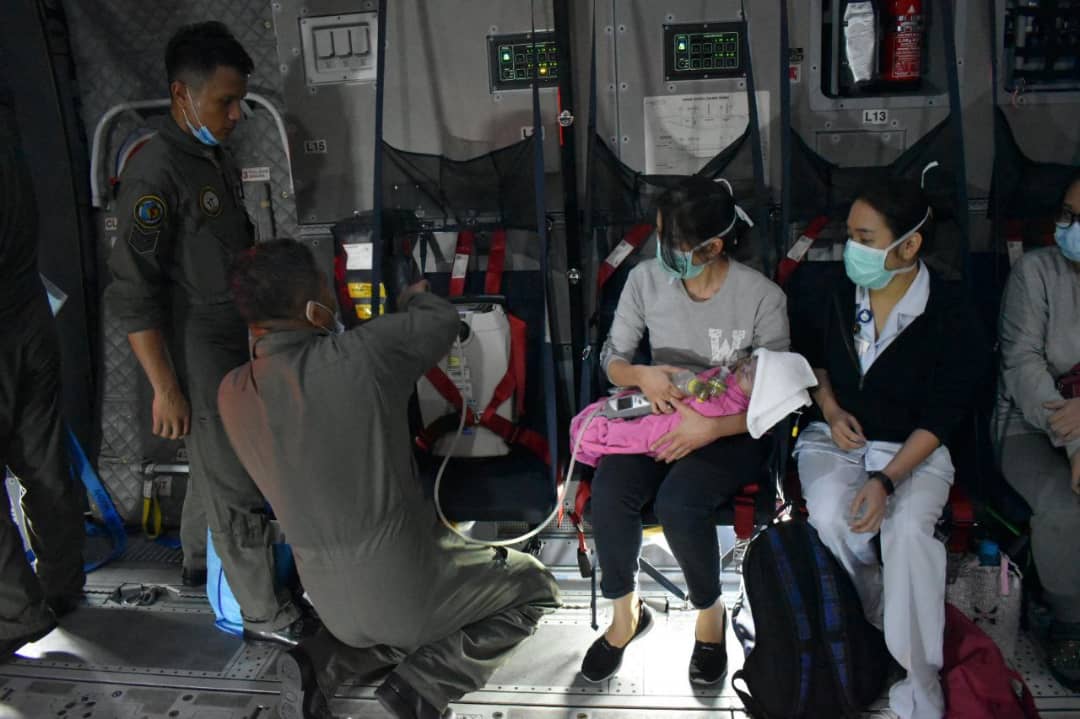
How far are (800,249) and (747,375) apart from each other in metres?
0.73

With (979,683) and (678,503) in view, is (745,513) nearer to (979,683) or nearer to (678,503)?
(678,503)

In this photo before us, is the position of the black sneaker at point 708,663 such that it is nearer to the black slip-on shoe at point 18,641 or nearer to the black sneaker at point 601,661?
the black sneaker at point 601,661

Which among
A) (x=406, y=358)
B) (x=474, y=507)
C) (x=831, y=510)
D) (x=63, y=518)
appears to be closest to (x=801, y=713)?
(x=831, y=510)

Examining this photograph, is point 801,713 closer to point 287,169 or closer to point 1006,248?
point 1006,248

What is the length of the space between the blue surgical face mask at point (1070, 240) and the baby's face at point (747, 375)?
0.98m

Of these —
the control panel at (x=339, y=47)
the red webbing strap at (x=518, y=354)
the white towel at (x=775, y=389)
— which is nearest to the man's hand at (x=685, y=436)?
the white towel at (x=775, y=389)

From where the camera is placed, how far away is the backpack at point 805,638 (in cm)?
209

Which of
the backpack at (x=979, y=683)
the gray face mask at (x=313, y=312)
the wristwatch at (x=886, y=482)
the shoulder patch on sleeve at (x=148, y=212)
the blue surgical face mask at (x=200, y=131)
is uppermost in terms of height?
the blue surgical face mask at (x=200, y=131)

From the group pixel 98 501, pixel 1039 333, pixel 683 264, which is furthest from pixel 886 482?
pixel 98 501

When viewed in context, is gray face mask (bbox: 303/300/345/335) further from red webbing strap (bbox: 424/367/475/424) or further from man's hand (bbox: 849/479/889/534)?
man's hand (bbox: 849/479/889/534)

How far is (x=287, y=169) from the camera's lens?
11.1 feet

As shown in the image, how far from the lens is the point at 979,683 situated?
1.98 meters

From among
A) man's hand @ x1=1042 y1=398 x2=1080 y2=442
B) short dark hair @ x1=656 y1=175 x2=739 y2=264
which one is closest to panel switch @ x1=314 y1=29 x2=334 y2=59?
short dark hair @ x1=656 y1=175 x2=739 y2=264

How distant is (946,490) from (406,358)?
1.58 m
